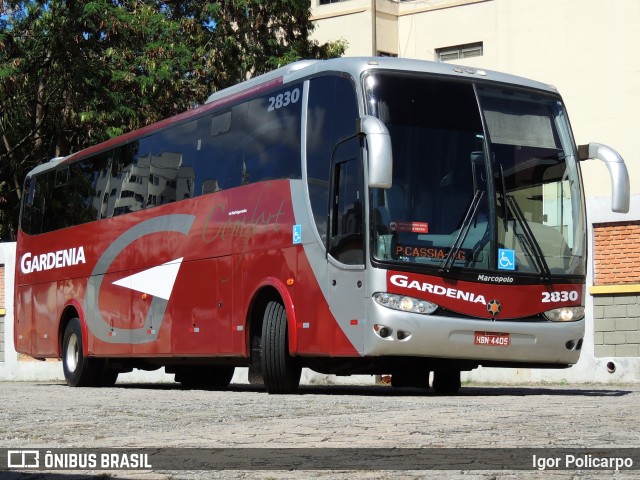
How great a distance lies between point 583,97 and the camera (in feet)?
119

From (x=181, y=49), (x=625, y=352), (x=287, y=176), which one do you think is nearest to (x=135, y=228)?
(x=287, y=176)

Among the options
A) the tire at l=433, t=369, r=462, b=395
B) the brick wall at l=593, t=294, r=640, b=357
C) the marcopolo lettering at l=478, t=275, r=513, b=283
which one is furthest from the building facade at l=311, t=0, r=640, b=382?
the marcopolo lettering at l=478, t=275, r=513, b=283

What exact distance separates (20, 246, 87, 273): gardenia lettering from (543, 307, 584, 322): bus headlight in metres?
9.02

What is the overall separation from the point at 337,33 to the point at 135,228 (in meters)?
21.4

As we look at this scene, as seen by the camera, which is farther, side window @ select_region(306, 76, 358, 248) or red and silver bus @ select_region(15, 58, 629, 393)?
side window @ select_region(306, 76, 358, 248)

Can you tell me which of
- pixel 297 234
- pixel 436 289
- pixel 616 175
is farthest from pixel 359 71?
pixel 616 175

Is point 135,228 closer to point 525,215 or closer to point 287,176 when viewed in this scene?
point 287,176

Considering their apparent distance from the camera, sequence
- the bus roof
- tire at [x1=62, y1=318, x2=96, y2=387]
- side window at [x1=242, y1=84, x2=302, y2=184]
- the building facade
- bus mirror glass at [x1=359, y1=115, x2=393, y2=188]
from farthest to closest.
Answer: the building facade
tire at [x1=62, y1=318, x2=96, y2=387]
side window at [x1=242, y1=84, x2=302, y2=184]
the bus roof
bus mirror glass at [x1=359, y1=115, x2=393, y2=188]

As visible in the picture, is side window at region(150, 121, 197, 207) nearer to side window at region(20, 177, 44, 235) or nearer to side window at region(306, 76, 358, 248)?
side window at region(306, 76, 358, 248)

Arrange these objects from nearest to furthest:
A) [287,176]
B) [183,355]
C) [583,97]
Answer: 1. [287,176]
2. [183,355]
3. [583,97]

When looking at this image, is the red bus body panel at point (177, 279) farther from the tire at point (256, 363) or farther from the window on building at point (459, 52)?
the window on building at point (459, 52)

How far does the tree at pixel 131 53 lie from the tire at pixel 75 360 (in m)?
10.5

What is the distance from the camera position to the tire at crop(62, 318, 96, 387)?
68.4ft

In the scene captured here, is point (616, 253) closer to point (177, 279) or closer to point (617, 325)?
point (617, 325)
